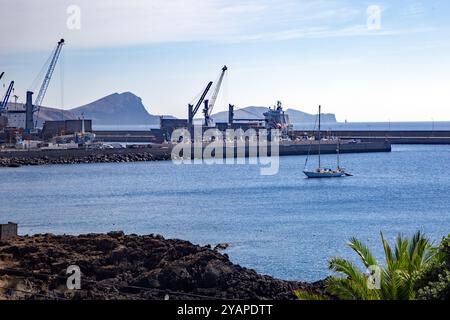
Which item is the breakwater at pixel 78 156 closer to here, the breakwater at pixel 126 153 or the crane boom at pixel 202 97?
the breakwater at pixel 126 153

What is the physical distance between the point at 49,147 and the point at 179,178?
2354 cm

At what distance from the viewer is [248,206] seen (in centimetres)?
3619

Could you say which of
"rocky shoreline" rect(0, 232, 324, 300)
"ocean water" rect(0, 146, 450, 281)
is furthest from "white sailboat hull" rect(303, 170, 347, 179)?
"rocky shoreline" rect(0, 232, 324, 300)

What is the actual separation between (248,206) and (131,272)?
19.6m

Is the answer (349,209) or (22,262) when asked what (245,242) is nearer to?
(22,262)

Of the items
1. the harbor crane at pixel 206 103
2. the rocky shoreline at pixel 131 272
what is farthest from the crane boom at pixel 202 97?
the rocky shoreline at pixel 131 272

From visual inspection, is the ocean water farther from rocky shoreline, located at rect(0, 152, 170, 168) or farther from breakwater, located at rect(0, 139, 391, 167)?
breakwater, located at rect(0, 139, 391, 167)

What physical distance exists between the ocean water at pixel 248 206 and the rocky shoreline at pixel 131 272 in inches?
140

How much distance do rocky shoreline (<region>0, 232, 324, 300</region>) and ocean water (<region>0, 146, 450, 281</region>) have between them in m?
3.57

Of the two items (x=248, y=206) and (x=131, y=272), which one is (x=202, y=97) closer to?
(x=248, y=206)

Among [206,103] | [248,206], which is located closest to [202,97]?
[206,103]

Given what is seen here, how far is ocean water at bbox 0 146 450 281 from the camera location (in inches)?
986

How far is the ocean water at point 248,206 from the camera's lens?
2505cm
